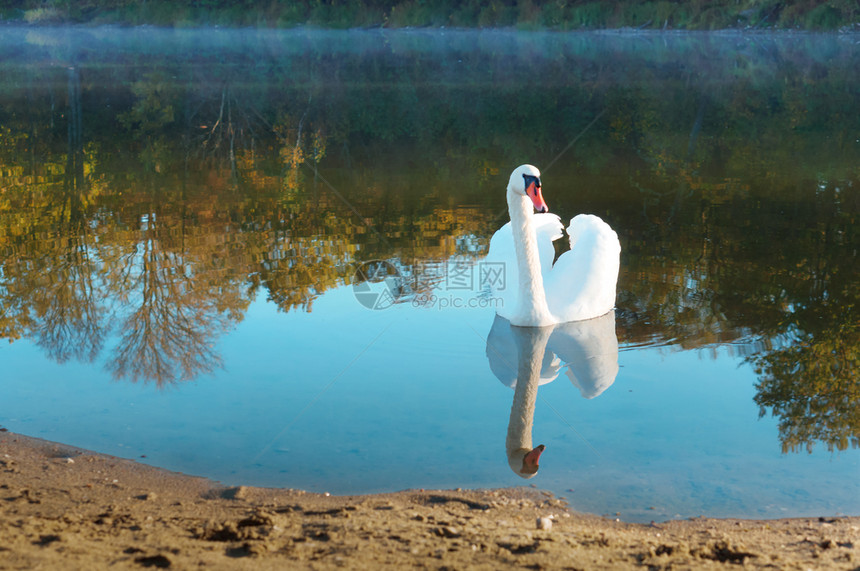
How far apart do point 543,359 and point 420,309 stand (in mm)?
1620

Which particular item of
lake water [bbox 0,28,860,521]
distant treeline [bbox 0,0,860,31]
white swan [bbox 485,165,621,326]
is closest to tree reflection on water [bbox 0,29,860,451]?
lake water [bbox 0,28,860,521]

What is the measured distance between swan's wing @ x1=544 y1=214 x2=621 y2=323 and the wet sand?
10.3ft

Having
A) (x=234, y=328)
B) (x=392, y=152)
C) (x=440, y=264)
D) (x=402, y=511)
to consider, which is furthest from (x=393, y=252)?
(x=392, y=152)

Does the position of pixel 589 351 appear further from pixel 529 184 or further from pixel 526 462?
pixel 526 462

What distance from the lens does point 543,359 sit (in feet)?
25.0

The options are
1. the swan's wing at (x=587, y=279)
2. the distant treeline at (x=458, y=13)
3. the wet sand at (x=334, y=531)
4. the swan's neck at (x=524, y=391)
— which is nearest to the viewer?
the wet sand at (x=334, y=531)

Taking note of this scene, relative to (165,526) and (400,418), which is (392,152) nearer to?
(400,418)

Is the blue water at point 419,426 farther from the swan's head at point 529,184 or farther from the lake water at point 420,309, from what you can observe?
the swan's head at point 529,184

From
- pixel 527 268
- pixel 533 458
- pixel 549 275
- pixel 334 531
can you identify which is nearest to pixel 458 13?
pixel 549 275

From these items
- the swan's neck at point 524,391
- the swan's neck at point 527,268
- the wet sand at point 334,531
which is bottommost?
the wet sand at point 334,531

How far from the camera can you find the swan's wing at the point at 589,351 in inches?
275

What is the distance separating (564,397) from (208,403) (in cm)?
269

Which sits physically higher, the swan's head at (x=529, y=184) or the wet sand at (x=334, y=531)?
the swan's head at (x=529, y=184)

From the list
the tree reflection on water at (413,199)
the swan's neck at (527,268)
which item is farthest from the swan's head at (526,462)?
the swan's neck at (527,268)
